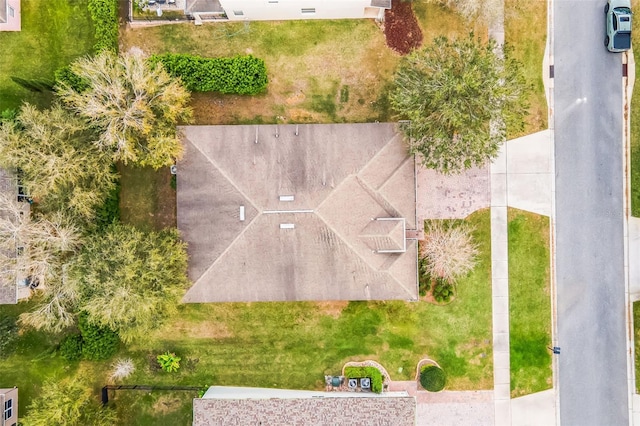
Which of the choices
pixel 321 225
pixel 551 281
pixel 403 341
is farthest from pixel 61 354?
pixel 551 281

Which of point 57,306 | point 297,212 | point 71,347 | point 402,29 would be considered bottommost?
point 71,347

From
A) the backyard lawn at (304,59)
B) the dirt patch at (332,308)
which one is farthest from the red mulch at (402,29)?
the dirt patch at (332,308)

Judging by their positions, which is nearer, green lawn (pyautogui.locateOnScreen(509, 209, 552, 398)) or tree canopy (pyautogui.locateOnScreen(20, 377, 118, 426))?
tree canopy (pyautogui.locateOnScreen(20, 377, 118, 426))

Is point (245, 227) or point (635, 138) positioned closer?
point (245, 227)

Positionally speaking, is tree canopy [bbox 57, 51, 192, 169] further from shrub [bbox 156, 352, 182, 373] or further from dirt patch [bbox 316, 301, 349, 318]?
dirt patch [bbox 316, 301, 349, 318]

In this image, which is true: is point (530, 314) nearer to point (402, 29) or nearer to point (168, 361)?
point (402, 29)

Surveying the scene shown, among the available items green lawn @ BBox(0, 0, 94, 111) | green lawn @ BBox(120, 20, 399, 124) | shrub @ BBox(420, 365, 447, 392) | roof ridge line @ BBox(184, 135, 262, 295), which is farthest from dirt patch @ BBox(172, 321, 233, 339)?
green lawn @ BBox(0, 0, 94, 111)

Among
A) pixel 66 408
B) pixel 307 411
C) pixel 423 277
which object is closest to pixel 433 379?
pixel 423 277

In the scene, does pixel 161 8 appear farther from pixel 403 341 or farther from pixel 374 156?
pixel 403 341
